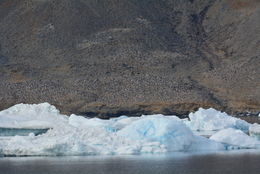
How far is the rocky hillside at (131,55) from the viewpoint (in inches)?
2680

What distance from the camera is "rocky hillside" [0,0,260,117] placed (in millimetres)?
68062

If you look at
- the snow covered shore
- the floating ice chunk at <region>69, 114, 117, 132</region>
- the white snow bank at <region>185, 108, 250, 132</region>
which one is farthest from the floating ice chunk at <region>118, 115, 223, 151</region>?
the white snow bank at <region>185, 108, 250, 132</region>

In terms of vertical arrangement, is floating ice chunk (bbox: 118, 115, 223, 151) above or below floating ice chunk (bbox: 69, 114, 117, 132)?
below

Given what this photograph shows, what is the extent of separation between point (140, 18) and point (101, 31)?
4.98m

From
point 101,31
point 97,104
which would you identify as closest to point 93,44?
point 101,31

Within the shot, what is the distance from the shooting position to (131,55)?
7831cm

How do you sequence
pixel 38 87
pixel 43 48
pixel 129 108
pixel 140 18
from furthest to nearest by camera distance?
pixel 140 18 → pixel 43 48 → pixel 38 87 → pixel 129 108

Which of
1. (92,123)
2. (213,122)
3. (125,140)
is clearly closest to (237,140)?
(125,140)

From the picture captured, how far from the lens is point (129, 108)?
218 feet

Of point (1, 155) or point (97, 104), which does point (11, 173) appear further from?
point (97, 104)

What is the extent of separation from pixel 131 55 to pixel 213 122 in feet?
106

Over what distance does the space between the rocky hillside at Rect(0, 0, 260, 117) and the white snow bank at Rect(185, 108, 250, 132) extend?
1744 centimetres

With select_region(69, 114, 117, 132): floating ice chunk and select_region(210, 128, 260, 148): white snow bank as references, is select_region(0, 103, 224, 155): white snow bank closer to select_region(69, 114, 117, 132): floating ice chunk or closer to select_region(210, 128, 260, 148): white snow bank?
select_region(210, 128, 260, 148): white snow bank

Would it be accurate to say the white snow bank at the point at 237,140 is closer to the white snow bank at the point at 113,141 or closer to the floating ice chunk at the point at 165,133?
the white snow bank at the point at 113,141
